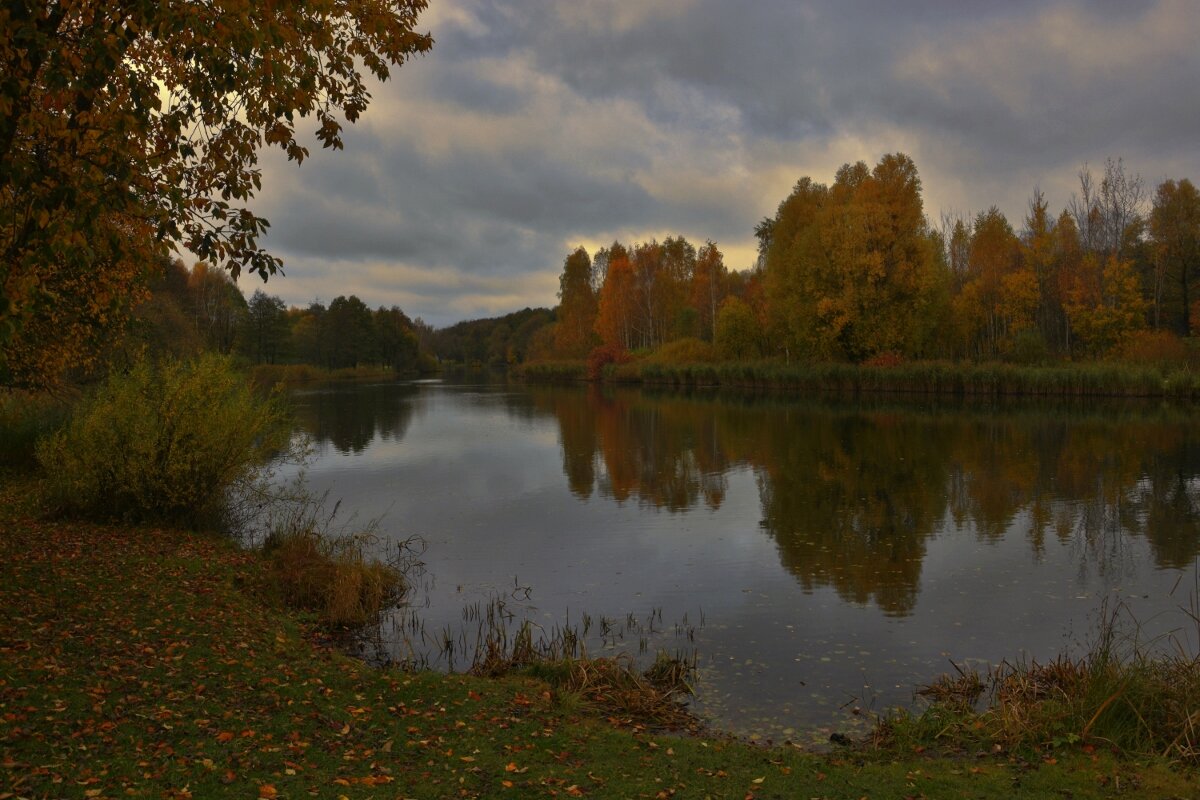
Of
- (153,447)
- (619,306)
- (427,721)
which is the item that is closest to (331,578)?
(153,447)

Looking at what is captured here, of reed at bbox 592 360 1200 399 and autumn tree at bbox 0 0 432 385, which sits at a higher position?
autumn tree at bbox 0 0 432 385

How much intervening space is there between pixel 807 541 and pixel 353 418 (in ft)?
105

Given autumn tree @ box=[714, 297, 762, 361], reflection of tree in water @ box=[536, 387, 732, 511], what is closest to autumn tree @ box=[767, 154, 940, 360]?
reflection of tree in water @ box=[536, 387, 732, 511]

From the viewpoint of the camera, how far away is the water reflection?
13.5 meters

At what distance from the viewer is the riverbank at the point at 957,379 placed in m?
39.6

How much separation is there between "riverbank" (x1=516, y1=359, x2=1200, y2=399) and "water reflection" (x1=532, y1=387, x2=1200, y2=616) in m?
4.88

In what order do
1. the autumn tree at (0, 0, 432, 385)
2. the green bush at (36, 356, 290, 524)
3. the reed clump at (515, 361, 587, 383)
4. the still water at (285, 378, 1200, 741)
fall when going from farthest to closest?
the reed clump at (515, 361, 587, 383)
the green bush at (36, 356, 290, 524)
the still water at (285, 378, 1200, 741)
the autumn tree at (0, 0, 432, 385)

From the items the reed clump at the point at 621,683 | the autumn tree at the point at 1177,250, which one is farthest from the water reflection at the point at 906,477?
the autumn tree at the point at 1177,250

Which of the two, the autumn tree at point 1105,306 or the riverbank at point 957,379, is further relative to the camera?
the autumn tree at point 1105,306

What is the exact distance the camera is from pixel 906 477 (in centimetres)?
2072

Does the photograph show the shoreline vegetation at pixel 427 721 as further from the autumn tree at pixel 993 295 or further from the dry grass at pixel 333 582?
the autumn tree at pixel 993 295

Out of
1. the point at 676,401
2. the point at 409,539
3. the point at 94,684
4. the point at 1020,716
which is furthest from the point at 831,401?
the point at 94,684

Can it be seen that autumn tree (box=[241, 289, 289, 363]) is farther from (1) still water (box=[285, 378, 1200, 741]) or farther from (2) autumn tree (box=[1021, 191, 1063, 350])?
(2) autumn tree (box=[1021, 191, 1063, 350])

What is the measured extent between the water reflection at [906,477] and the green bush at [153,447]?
916 cm
